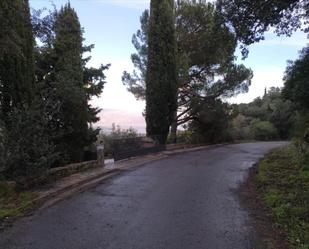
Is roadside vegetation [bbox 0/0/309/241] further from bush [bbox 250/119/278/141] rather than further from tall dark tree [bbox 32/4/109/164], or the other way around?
bush [bbox 250/119/278/141]

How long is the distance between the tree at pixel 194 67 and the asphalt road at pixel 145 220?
19.7 metres

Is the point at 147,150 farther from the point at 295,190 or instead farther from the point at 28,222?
the point at 28,222

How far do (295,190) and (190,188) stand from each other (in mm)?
2861

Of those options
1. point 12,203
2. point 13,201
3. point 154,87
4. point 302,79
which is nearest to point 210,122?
point 154,87

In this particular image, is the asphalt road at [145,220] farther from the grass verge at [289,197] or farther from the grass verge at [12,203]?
the grass verge at [289,197]

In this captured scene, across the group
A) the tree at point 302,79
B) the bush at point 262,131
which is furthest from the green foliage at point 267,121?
the tree at point 302,79

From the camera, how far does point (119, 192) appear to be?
12.2m

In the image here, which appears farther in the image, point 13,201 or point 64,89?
point 64,89

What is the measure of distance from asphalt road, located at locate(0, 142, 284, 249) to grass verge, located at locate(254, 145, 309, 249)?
0.61 meters

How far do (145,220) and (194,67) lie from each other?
2716cm

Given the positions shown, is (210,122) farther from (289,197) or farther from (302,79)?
(289,197)

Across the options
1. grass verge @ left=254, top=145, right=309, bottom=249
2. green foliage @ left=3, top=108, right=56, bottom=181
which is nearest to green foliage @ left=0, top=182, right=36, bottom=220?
green foliage @ left=3, top=108, right=56, bottom=181

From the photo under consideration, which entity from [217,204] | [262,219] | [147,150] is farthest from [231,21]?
[147,150]

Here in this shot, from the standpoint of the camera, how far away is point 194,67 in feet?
115
